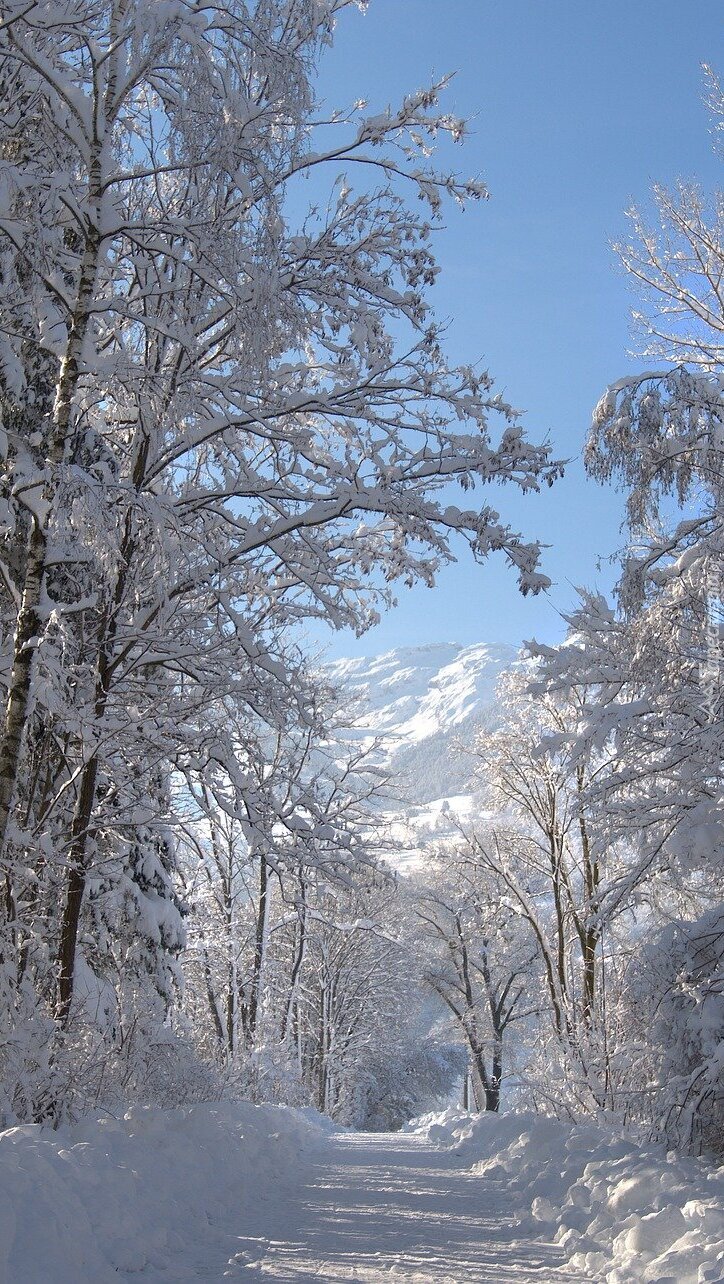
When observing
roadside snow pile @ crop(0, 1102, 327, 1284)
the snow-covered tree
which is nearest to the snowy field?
roadside snow pile @ crop(0, 1102, 327, 1284)

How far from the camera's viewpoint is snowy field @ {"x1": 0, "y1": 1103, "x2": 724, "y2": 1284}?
156 inches

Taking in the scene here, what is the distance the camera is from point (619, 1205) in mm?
5500

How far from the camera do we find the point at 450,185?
673 centimetres

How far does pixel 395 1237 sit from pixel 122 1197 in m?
1.87

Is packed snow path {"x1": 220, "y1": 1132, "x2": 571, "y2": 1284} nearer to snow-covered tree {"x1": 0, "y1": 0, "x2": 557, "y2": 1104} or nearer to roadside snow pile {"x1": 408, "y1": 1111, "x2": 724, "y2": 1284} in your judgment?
roadside snow pile {"x1": 408, "y1": 1111, "x2": 724, "y2": 1284}

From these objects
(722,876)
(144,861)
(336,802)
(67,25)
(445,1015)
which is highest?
(67,25)

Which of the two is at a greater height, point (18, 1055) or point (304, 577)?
point (304, 577)

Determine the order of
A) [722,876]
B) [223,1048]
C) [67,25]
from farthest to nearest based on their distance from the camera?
[223,1048], [722,876], [67,25]

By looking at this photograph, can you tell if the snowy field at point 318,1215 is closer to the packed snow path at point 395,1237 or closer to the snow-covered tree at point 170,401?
the packed snow path at point 395,1237

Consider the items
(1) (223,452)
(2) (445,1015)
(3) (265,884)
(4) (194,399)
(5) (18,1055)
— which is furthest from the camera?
(2) (445,1015)

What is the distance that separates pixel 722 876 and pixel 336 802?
32.6 feet

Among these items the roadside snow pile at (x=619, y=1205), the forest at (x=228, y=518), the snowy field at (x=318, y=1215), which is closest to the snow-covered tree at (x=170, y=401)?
the forest at (x=228, y=518)

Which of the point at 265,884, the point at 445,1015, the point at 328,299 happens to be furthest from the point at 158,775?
the point at 445,1015

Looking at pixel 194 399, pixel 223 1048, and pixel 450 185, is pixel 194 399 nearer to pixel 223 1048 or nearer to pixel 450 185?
pixel 450 185
